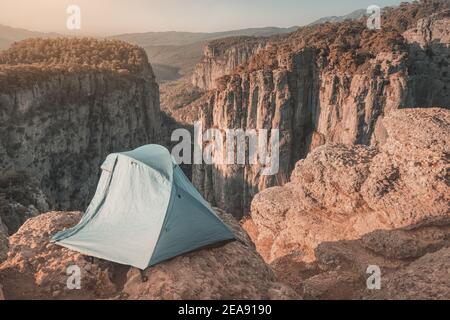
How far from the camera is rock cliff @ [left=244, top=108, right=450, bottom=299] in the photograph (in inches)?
519

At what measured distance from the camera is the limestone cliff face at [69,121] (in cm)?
5384

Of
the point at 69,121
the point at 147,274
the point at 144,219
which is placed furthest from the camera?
the point at 69,121

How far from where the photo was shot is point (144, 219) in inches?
504

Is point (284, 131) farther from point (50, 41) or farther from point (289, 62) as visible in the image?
point (50, 41)

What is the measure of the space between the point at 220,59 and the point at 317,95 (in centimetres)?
11368

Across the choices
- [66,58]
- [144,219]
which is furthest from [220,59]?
[144,219]

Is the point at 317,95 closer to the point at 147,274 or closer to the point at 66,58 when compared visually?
the point at 66,58

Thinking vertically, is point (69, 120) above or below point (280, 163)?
above

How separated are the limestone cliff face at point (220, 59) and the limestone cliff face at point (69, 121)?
283ft

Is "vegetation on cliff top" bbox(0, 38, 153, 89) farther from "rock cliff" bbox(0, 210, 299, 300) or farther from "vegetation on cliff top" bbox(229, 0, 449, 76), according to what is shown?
"rock cliff" bbox(0, 210, 299, 300)
